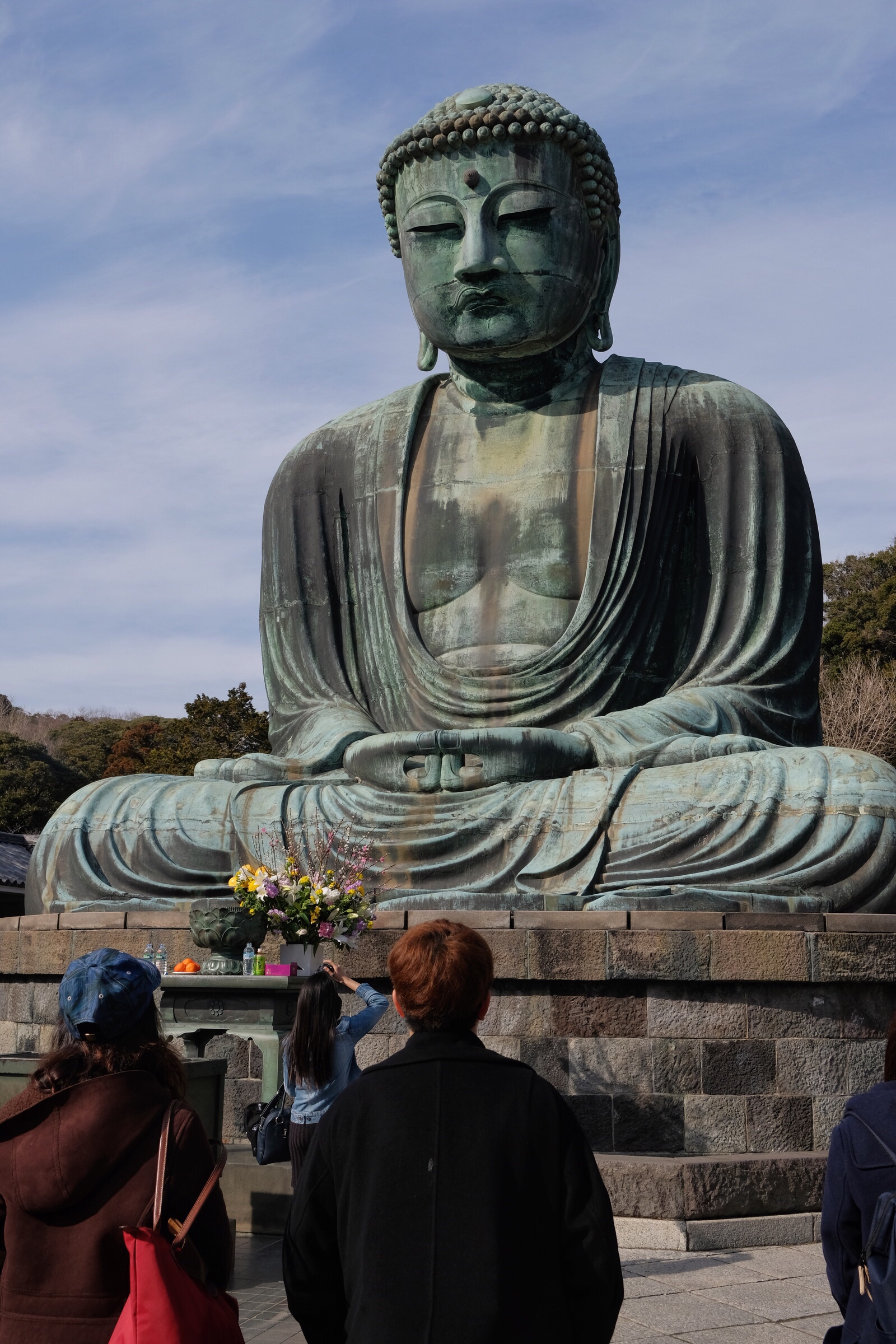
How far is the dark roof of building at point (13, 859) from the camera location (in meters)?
→ 18.8

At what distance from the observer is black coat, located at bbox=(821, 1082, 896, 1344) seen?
253cm

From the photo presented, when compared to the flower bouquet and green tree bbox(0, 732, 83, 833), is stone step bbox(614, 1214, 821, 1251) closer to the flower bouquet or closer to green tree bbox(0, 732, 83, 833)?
the flower bouquet

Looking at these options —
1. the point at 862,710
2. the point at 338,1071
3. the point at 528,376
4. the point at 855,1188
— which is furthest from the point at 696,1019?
the point at 862,710

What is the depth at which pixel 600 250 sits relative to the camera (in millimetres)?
9773

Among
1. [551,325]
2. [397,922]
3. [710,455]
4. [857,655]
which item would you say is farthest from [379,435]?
[857,655]

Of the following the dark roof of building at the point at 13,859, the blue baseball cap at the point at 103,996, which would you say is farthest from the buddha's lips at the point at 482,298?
the dark roof of building at the point at 13,859

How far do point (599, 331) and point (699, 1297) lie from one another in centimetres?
657

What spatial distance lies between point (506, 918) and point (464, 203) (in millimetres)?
4632

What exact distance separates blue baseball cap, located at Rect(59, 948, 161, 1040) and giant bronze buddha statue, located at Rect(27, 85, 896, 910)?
4.79 metres

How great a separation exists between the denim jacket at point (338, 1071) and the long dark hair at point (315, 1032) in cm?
3

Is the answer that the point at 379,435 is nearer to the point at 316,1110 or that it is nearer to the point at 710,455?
the point at 710,455

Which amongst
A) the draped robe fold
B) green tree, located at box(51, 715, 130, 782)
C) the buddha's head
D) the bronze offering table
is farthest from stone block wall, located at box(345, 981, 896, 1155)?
green tree, located at box(51, 715, 130, 782)

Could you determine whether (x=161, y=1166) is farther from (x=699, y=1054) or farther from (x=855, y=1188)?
(x=699, y=1054)

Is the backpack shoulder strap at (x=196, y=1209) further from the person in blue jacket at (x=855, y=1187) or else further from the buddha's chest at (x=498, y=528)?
the buddha's chest at (x=498, y=528)
